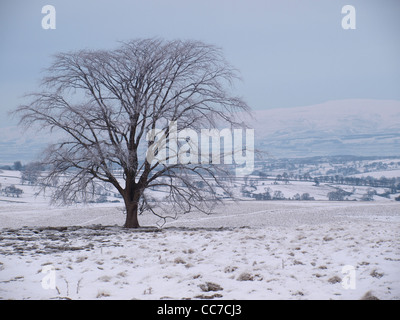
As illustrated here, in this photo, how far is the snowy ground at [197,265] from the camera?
20.4 ft

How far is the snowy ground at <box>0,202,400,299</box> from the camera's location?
621 centimetres

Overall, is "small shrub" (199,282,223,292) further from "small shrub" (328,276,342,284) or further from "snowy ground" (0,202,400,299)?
"small shrub" (328,276,342,284)

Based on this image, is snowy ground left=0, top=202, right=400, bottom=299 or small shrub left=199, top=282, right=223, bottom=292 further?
small shrub left=199, top=282, right=223, bottom=292

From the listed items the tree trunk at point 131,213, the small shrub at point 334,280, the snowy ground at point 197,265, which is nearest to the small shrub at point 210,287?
the snowy ground at point 197,265

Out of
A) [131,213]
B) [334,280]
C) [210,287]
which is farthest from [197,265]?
[131,213]

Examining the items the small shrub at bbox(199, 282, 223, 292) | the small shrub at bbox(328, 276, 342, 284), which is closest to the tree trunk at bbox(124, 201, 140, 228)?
the small shrub at bbox(199, 282, 223, 292)

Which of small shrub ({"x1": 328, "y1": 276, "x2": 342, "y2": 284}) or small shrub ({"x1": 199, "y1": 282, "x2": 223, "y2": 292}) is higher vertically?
small shrub ({"x1": 328, "y1": 276, "x2": 342, "y2": 284})

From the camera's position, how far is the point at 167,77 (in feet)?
47.6

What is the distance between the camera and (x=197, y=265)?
26.0 ft

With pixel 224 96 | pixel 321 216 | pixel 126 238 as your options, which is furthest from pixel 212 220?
pixel 126 238

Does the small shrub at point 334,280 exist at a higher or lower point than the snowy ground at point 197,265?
higher

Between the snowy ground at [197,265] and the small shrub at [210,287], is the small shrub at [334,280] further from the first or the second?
the small shrub at [210,287]

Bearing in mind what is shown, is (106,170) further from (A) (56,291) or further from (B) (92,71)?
(A) (56,291)

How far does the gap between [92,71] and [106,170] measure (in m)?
3.65
